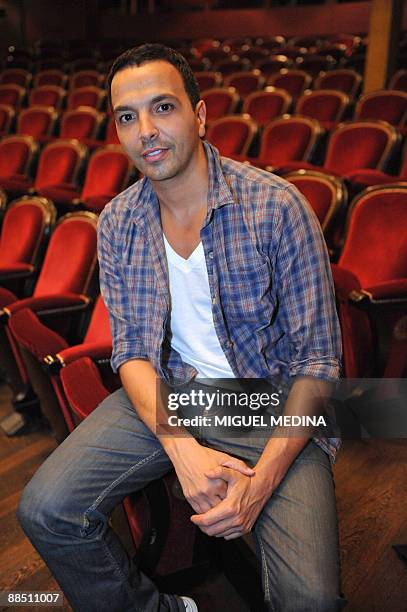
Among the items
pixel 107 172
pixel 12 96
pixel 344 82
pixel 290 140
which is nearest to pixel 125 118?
pixel 107 172

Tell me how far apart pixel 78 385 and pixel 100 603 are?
0.24 m

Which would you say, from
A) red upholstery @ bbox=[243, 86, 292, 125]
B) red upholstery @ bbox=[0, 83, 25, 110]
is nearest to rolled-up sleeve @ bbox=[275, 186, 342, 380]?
red upholstery @ bbox=[243, 86, 292, 125]

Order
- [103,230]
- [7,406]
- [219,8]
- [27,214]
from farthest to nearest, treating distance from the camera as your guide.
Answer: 1. [219,8]
2. [27,214]
3. [7,406]
4. [103,230]

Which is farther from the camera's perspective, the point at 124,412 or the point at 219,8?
the point at 219,8

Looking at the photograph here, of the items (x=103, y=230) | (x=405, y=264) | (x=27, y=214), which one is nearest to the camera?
(x=103, y=230)

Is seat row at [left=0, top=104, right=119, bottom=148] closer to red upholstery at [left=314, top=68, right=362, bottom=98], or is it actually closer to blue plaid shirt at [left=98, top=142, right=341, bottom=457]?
red upholstery at [left=314, top=68, right=362, bottom=98]

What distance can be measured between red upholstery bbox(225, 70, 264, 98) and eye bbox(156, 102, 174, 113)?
252 centimetres

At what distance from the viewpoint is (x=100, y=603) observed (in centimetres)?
55

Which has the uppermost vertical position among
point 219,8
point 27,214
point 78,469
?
point 219,8

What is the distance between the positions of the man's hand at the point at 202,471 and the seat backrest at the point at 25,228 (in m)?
0.76

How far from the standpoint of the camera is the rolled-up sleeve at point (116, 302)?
0.64 meters

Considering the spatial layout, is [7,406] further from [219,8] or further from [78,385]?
[219,8]

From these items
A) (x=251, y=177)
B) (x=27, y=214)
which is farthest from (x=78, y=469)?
(x=27, y=214)

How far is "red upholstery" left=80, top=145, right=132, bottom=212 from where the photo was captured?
5.67 feet
